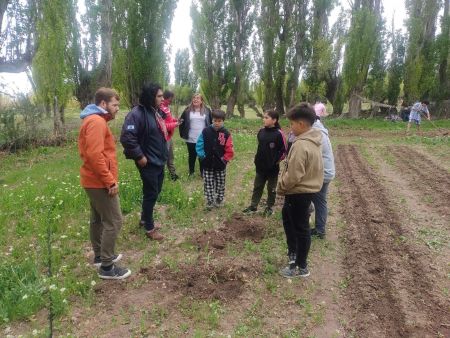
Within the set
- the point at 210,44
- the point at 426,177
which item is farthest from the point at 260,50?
the point at 426,177

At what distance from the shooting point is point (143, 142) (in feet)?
15.9

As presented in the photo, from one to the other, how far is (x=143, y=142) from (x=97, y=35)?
535 inches

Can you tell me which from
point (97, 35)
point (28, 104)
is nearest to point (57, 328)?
point (28, 104)

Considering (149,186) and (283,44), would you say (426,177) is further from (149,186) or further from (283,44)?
(283,44)

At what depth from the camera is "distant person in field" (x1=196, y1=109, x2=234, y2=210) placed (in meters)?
6.19

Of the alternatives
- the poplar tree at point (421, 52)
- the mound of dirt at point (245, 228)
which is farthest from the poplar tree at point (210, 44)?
the mound of dirt at point (245, 228)

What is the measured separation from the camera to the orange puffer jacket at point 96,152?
377 centimetres

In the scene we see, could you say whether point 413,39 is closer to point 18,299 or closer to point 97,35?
point 97,35

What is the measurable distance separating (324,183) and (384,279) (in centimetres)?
138

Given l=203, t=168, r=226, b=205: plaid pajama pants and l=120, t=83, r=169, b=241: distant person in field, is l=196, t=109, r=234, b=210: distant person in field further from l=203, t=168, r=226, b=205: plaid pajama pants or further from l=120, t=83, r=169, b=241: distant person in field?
l=120, t=83, r=169, b=241: distant person in field

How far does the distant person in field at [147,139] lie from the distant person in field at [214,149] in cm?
124

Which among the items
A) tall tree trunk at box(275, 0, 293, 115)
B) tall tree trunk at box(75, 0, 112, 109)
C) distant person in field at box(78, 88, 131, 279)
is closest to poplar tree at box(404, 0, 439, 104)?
tall tree trunk at box(275, 0, 293, 115)

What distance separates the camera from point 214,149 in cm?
620

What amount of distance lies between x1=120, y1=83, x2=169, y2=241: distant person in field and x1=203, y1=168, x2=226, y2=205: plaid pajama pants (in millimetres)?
1379
